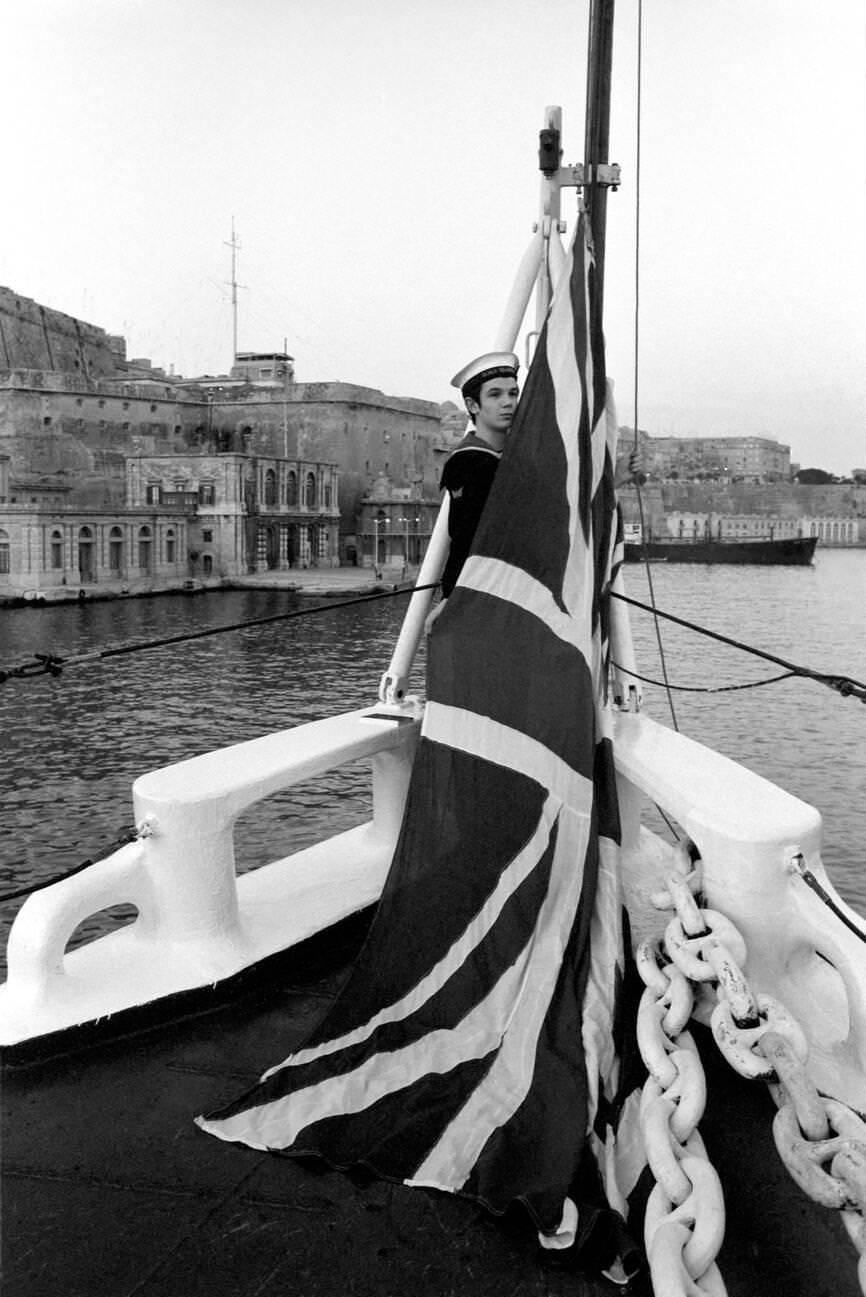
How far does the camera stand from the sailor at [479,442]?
329 centimetres

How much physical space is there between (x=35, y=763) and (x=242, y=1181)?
17.5 m

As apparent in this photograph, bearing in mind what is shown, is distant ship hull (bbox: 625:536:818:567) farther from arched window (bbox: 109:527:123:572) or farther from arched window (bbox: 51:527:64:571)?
arched window (bbox: 51:527:64:571)

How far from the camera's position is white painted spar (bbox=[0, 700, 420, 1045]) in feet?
9.48

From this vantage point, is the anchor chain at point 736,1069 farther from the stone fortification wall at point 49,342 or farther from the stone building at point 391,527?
the stone fortification wall at point 49,342

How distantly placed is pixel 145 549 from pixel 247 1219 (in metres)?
49.3

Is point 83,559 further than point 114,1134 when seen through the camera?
Yes

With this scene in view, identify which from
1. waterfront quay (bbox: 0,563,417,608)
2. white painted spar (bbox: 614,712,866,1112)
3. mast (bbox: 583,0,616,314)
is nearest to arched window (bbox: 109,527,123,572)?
waterfront quay (bbox: 0,563,417,608)

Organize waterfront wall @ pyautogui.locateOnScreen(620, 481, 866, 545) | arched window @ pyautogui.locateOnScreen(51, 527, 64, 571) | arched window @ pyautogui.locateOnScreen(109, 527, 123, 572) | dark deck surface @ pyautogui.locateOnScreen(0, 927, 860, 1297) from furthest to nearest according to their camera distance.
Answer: waterfront wall @ pyautogui.locateOnScreen(620, 481, 866, 545)
arched window @ pyautogui.locateOnScreen(109, 527, 123, 572)
arched window @ pyautogui.locateOnScreen(51, 527, 64, 571)
dark deck surface @ pyautogui.locateOnScreen(0, 927, 860, 1297)

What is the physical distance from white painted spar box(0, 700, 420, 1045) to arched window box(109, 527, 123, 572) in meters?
46.1

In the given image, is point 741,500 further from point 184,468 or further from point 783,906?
point 783,906

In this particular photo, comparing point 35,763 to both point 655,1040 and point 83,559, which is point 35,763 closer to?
point 655,1040

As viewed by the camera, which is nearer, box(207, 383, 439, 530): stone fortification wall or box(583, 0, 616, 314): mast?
box(583, 0, 616, 314): mast

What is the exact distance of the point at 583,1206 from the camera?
222cm

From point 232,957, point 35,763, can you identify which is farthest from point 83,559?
point 232,957
